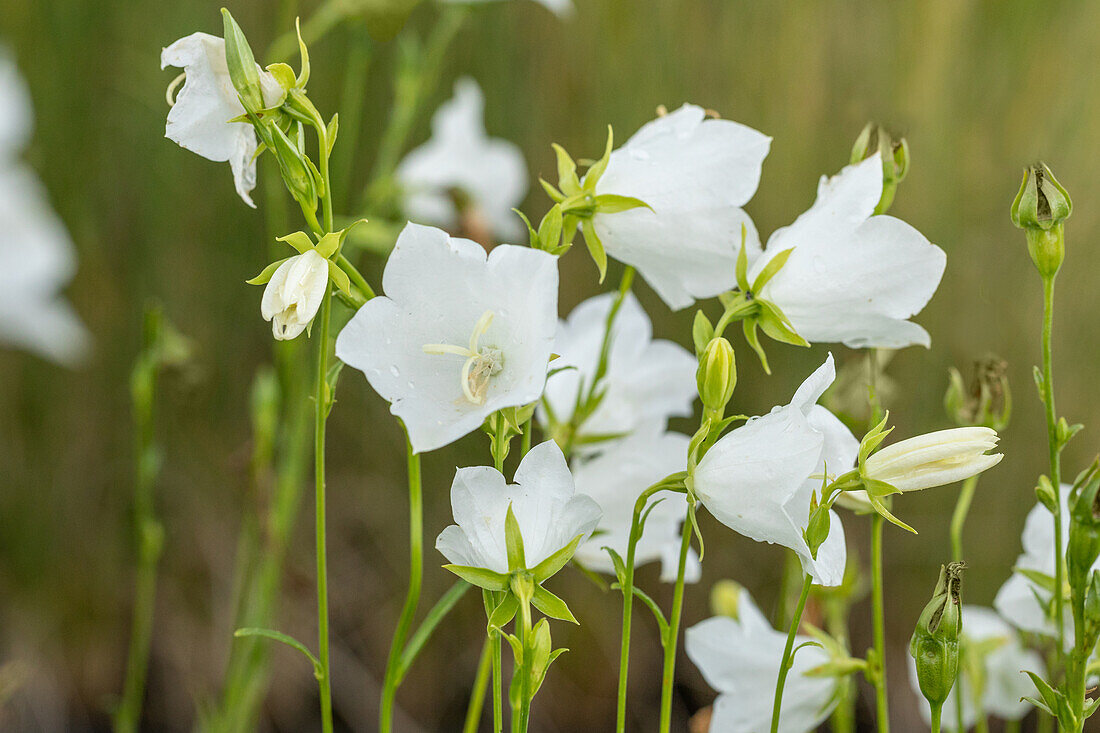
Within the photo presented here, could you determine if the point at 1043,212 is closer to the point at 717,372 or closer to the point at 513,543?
the point at 717,372

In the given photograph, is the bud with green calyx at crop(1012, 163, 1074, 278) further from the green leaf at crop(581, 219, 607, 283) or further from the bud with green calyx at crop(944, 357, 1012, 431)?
the green leaf at crop(581, 219, 607, 283)

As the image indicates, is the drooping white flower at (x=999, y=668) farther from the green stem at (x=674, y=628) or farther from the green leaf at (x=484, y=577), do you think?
the green leaf at (x=484, y=577)

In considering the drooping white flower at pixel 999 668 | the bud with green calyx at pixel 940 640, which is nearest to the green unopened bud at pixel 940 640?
the bud with green calyx at pixel 940 640

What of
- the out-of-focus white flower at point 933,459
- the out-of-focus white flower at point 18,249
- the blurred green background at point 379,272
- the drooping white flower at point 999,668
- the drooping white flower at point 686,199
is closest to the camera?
the out-of-focus white flower at point 933,459

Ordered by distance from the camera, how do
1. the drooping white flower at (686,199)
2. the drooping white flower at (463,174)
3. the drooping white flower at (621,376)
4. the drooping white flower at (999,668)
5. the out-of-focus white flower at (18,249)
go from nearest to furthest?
the drooping white flower at (686,199), the drooping white flower at (621,376), the drooping white flower at (999,668), the out-of-focus white flower at (18,249), the drooping white flower at (463,174)

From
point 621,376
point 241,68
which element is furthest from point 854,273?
point 241,68

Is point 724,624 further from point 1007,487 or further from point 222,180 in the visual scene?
point 222,180

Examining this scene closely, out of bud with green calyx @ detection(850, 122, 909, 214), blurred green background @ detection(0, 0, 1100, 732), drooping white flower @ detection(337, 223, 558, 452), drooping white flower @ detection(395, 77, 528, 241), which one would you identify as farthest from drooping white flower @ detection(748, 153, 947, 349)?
blurred green background @ detection(0, 0, 1100, 732)
